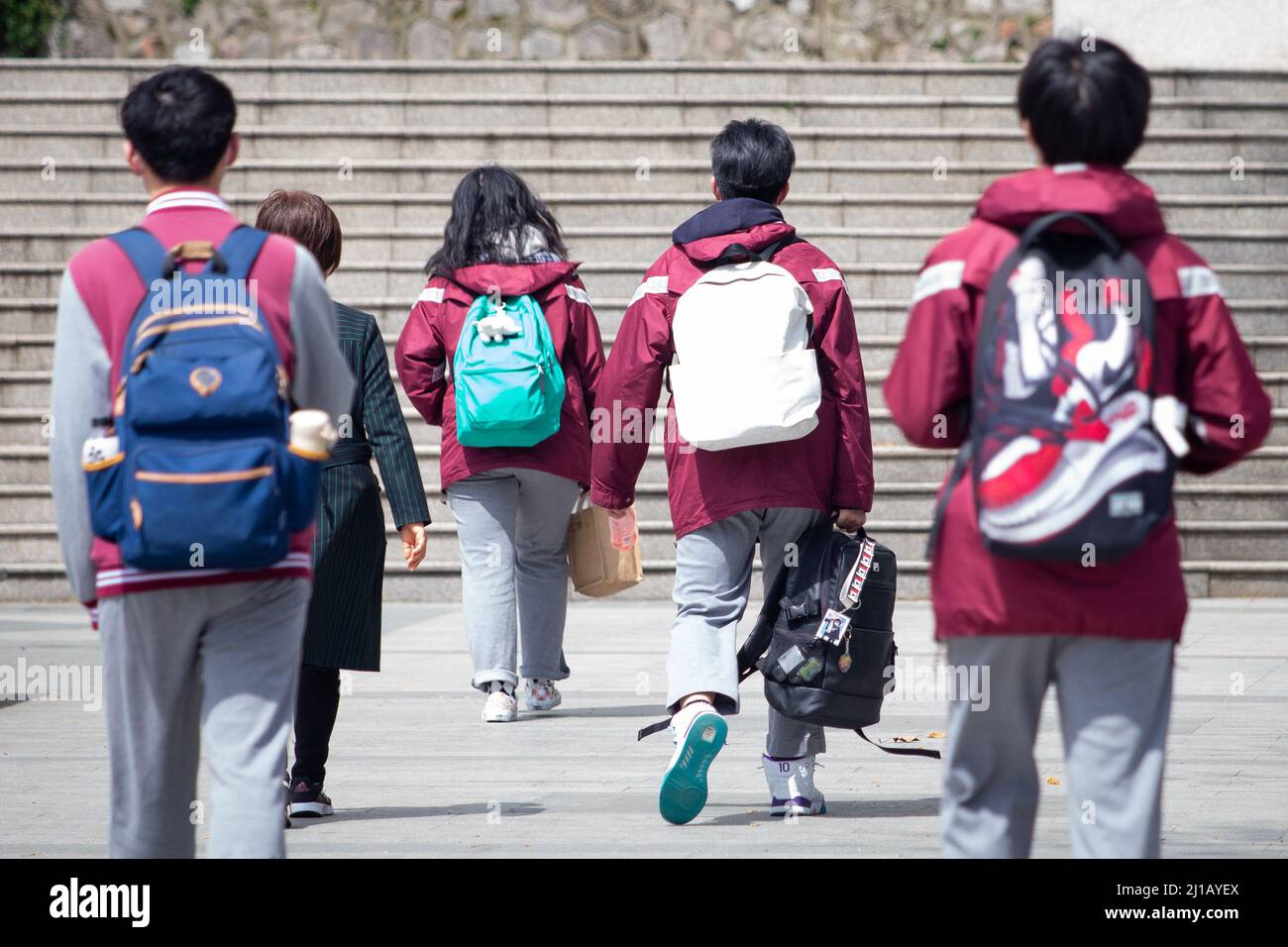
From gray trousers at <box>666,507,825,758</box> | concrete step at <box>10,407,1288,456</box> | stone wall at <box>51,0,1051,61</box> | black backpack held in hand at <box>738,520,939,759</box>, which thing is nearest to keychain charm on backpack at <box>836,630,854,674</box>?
black backpack held in hand at <box>738,520,939,759</box>

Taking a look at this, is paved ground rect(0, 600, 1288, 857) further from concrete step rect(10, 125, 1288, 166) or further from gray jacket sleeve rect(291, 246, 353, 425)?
concrete step rect(10, 125, 1288, 166)

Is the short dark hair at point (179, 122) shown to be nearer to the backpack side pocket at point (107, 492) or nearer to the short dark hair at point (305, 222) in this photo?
the backpack side pocket at point (107, 492)

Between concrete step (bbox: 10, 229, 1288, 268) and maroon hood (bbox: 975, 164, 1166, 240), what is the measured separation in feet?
31.2

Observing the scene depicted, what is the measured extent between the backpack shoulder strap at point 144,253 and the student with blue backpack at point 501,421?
346cm

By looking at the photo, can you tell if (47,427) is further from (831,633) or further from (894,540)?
(831,633)

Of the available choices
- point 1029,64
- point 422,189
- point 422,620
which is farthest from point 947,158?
point 1029,64

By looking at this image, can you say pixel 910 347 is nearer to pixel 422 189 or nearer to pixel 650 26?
pixel 422 189

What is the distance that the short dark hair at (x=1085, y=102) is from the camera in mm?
3369

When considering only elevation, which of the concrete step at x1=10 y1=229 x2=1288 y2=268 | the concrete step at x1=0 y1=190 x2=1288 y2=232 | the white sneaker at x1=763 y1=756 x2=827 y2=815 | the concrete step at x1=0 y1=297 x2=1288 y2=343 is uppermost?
the concrete step at x1=0 y1=190 x2=1288 y2=232

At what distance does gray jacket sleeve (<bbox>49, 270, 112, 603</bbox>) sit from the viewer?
3518mm

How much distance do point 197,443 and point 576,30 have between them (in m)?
13.8

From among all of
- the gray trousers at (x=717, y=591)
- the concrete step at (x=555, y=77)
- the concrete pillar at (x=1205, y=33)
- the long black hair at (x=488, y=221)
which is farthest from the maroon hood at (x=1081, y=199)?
the concrete pillar at (x=1205, y=33)

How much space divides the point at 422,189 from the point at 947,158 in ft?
12.3

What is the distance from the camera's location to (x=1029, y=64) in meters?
3.42
